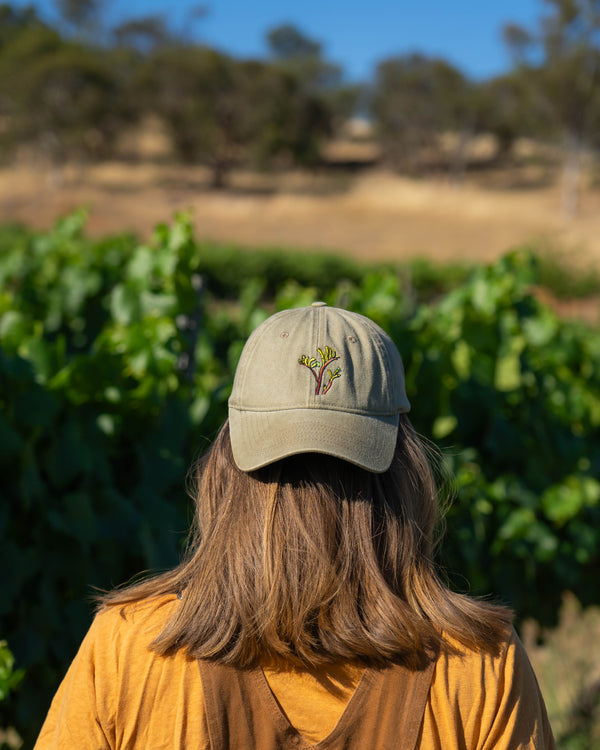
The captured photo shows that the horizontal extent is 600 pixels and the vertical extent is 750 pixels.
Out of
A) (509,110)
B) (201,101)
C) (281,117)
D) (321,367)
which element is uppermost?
(201,101)

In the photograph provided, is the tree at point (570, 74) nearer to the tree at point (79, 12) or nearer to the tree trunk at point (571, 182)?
the tree trunk at point (571, 182)

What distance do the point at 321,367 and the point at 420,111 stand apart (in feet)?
169

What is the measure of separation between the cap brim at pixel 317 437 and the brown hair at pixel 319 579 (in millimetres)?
54

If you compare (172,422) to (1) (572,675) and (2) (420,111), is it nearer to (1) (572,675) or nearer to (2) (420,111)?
(1) (572,675)

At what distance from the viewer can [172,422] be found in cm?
279

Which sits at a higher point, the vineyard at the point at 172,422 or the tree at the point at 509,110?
the tree at the point at 509,110

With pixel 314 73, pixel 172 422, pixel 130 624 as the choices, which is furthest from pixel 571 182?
pixel 130 624

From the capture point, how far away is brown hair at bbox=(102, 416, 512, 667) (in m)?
1.17

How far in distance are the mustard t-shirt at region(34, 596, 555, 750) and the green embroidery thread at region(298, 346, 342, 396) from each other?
1.43 feet

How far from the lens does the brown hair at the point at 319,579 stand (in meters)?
1.17

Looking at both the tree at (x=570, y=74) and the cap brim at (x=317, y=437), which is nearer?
the cap brim at (x=317, y=437)

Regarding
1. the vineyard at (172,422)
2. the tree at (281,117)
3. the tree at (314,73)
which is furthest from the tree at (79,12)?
the vineyard at (172,422)

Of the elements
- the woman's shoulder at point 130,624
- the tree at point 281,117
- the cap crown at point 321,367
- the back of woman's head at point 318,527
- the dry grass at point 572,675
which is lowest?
the dry grass at point 572,675

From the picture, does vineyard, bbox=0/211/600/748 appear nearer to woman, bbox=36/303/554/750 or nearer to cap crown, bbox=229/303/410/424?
woman, bbox=36/303/554/750
